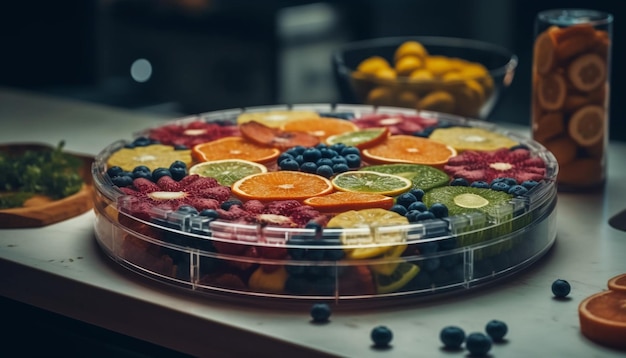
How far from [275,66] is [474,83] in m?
2.00

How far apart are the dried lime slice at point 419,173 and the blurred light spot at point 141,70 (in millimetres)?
3084

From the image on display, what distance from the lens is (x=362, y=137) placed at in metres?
2.33

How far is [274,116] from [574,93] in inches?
28.7

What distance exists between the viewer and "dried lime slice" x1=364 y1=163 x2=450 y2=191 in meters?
2.03

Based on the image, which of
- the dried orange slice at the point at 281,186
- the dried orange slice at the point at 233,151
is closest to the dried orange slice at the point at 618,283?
the dried orange slice at the point at 281,186

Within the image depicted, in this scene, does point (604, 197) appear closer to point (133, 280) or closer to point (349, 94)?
point (349, 94)

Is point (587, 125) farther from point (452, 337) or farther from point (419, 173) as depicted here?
point (452, 337)

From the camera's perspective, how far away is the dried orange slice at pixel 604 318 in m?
1.58

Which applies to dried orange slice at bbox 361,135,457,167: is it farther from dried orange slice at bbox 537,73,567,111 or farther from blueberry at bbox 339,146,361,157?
dried orange slice at bbox 537,73,567,111

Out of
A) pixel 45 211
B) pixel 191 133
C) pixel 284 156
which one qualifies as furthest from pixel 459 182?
pixel 45 211

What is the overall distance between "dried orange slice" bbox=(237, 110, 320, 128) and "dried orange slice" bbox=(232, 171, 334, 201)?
1.48ft

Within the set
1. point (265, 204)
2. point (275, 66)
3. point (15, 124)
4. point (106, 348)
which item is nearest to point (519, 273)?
point (265, 204)

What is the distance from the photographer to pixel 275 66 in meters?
4.59

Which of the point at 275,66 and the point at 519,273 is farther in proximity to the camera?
the point at 275,66
